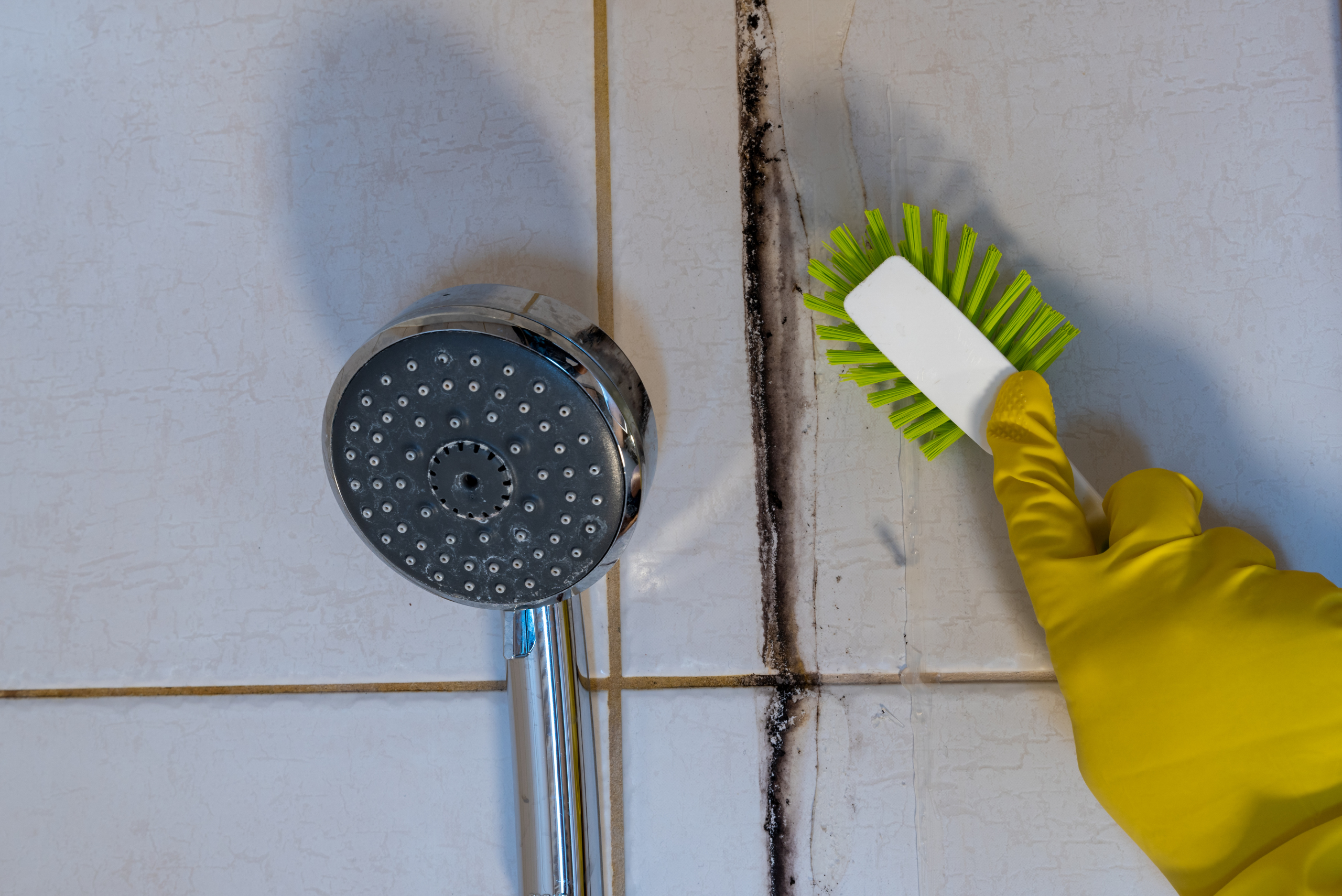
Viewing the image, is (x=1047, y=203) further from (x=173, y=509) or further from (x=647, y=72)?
(x=173, y=509)

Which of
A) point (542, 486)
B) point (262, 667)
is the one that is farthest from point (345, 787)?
point (542, 486)

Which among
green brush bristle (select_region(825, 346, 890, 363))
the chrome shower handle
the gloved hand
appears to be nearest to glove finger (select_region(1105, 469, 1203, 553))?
the gloved hand

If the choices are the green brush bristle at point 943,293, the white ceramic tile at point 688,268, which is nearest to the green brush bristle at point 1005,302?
the green brush bristle at point 943,293

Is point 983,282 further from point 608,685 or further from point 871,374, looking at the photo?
point 608,685

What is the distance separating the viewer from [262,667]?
1.16ft

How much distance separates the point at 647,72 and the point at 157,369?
0.26 metres

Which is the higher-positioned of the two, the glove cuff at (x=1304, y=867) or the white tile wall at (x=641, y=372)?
the white tile wall at (x=641, y=372)

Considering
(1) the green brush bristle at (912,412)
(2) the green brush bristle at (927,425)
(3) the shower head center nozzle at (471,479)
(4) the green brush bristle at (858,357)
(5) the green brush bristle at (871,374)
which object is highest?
(4) the green brush bristle at (858,357)

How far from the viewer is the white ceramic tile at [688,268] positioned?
34 centimetres

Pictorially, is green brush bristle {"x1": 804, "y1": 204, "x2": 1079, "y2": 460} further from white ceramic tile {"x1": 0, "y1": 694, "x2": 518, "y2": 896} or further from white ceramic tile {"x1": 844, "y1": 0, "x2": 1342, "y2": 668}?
white ceramic tile {"x1": 0, "y1": 694, "x2": 518, "y2": 896}

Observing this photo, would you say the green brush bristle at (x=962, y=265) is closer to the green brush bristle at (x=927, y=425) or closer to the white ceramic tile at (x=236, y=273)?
the green brush bristle at (x=927, y=425)

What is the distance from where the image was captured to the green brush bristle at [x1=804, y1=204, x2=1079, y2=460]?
322 millimetres

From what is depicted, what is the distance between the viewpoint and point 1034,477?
1.01ft

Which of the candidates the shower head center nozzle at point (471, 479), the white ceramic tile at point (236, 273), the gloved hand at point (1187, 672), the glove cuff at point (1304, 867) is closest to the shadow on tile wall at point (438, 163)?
the white ceramic tile at point (236, 273)
